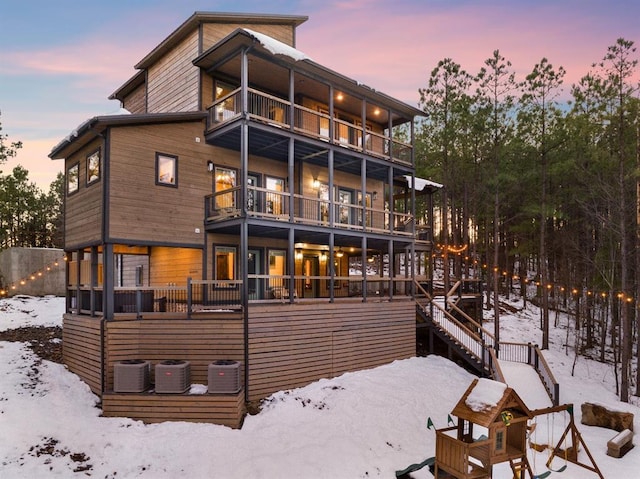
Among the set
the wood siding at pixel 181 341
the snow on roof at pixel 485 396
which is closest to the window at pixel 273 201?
the wood siding at pixel 181 341

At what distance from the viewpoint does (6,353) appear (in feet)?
44.8

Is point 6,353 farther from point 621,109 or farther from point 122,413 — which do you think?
point 621,109

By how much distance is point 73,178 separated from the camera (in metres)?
15.5

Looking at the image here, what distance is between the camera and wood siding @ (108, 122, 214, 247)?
1281cm

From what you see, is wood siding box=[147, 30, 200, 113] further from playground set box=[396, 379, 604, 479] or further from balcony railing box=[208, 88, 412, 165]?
playground set box=[396, 379, 604, 479]

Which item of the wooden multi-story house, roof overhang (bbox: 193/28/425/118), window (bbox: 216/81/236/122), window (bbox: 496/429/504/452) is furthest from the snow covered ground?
roof overhang (bbox: 193/28/425/118)

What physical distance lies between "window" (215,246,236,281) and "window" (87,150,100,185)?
184 inches

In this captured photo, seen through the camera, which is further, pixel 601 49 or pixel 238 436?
pixel 601 49

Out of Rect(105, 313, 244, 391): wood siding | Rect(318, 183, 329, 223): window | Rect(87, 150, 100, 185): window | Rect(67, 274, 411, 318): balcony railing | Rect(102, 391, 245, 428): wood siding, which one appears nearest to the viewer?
Rect(102, 391, 245, 428): wood siding

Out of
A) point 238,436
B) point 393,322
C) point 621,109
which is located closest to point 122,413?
point 238,436

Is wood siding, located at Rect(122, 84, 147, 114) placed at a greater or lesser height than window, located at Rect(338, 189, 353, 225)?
greater

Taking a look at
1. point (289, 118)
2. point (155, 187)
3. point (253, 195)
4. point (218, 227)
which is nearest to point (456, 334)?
point (253, 195)

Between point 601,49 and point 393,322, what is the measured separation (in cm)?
1476

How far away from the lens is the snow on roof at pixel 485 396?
6.92 meters
